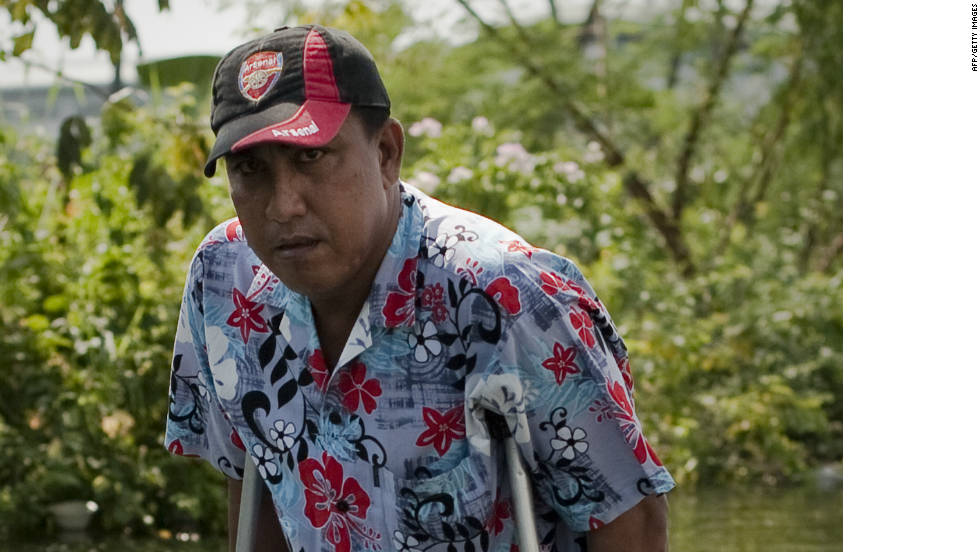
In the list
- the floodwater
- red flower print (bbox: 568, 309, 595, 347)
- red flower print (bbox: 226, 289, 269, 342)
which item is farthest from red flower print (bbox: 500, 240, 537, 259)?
the floodwater

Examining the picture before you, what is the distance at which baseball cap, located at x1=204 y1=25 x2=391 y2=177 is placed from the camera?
1.91 meters

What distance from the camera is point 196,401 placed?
2.46m

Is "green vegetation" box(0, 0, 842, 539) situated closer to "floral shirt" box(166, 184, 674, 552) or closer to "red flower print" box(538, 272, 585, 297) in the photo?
"floral shirt" box(166, 184, 674, 552)

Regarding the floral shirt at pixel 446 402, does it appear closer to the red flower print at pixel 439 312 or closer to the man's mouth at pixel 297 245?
the red flower print at pixel 439 312

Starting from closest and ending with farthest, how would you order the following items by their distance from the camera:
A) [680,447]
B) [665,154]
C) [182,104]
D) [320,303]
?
[320,303], [182,104], [680,447], [665,154]

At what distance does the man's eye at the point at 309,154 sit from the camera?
1952 millimetres

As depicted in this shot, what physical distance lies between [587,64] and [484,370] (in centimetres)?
846

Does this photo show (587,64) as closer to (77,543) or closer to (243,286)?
(77,543)

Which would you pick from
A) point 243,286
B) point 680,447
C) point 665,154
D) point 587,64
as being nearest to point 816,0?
point 587,64

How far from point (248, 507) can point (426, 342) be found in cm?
53

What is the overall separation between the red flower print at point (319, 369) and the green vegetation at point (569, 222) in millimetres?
2454

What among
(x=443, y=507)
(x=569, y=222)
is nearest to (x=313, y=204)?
(x=443, y=507)

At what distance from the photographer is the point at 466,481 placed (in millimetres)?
2057

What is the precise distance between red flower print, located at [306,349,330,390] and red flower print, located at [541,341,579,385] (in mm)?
355
